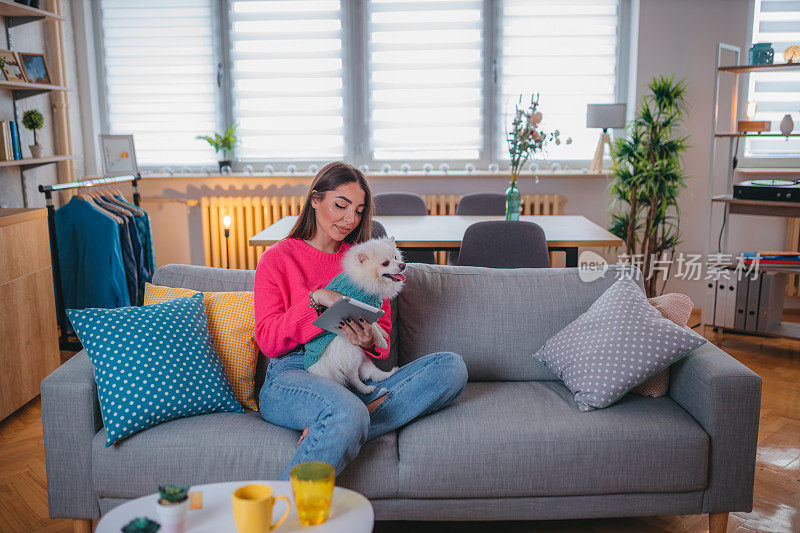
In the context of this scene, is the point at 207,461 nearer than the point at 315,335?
Yes

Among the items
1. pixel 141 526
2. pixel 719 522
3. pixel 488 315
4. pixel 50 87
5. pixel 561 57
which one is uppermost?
pixel 561 57

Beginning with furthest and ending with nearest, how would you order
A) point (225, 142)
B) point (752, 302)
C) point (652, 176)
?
1. point (225, 142)
2. point (652, 176)
3. point (752, 302)

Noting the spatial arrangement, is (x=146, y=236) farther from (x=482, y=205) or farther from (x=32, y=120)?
(x=482, y=205)

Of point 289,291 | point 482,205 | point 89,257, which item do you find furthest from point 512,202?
point 89,257

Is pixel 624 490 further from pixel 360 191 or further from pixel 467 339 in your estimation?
pixel 360 191

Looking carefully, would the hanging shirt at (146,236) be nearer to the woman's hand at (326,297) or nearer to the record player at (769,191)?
the woman's hand at (326,297)

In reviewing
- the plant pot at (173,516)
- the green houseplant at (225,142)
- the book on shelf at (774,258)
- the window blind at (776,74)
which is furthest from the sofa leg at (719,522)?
the green houseplant at (225,142)

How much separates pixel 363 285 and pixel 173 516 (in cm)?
79

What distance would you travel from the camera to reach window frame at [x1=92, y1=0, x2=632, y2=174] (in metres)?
4.78

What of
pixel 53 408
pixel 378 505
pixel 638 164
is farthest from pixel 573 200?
pixel 53 408

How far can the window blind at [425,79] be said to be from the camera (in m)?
A: 4.79

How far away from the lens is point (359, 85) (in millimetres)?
4902

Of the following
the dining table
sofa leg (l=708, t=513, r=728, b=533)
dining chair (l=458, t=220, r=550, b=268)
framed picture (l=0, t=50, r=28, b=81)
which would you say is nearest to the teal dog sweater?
sofa leg (l=708, t=513, r=728, b=533)

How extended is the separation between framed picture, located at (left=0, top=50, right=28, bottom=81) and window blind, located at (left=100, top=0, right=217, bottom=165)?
53.1 inches
